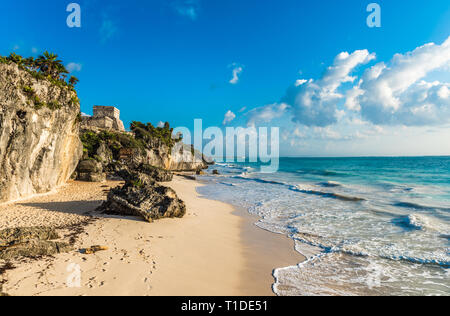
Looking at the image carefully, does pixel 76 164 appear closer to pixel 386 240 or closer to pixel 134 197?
pixel 134 197

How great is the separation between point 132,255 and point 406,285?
27.9 ft

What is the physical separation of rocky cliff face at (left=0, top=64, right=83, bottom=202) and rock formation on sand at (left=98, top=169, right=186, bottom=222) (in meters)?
6.05

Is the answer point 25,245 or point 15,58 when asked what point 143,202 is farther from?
point 15,58

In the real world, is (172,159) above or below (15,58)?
below

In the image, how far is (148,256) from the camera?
6.51 m

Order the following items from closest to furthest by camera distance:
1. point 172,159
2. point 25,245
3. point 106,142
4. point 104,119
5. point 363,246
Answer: point 25,245 → point 363,246 → point 106,142 → point 104,119 → point 172,159

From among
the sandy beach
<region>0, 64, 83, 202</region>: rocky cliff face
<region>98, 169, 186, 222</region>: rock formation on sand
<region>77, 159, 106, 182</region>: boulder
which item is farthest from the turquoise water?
<region>77, 159, 106, 182</region>: boulder

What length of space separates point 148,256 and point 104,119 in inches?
1610

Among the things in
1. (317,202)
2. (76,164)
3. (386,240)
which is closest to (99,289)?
(386,240)

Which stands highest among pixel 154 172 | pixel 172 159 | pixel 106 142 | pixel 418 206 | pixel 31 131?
pixel 106 142

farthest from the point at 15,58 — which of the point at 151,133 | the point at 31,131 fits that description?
the point at 151,133

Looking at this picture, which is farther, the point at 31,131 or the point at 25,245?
the point at 31,131

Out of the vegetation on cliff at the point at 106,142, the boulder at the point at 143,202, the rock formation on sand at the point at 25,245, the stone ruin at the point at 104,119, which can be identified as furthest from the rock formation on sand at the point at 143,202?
the stone ruin at the point at 104,119

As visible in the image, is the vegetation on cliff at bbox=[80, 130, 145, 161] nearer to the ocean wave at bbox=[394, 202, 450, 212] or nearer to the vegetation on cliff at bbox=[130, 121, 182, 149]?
the vegetation on cliff at bbox=[130, 121, 182, 149]
